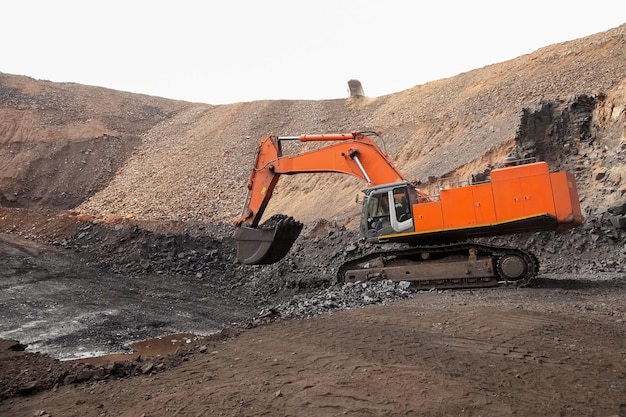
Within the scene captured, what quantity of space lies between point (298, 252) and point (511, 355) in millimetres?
9705

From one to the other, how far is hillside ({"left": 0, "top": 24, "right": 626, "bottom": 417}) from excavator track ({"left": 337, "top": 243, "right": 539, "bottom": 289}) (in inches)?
20.1

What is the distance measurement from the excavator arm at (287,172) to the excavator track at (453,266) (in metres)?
1.57

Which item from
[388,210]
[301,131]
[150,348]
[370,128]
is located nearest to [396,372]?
[150,348]

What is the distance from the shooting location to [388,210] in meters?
9.55

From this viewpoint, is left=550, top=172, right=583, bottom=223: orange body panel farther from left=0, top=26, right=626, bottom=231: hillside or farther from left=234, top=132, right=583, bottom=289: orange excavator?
left=0, top=26, right=626, bottom=231: hillside

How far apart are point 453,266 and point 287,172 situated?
13.1 feet

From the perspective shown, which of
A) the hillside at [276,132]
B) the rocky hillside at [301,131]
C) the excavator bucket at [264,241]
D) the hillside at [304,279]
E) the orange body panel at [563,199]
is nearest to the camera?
the hillside at [304,279]

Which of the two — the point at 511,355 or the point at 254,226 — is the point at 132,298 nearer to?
the point at 254,226

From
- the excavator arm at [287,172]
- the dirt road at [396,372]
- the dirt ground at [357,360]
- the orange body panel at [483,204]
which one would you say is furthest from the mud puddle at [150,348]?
the orange body panel at [483,204]

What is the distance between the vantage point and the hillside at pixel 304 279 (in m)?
4.03

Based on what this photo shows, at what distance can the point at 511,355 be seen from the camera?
4535 mm

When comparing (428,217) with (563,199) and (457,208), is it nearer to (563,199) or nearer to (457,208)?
(457,208)

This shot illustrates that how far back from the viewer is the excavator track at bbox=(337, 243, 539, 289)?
342 inches

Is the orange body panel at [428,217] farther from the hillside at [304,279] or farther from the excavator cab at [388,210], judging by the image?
the hillside at [304,279]
